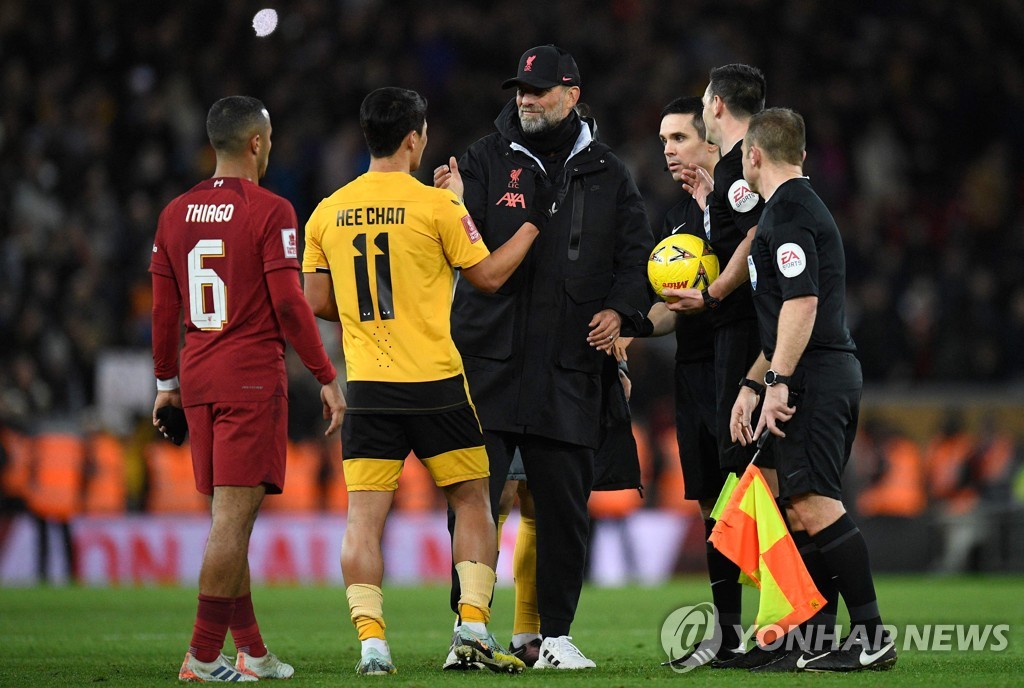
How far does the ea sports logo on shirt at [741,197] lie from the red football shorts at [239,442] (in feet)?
7.31

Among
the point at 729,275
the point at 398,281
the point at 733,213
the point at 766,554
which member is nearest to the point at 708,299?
the point at 729,275

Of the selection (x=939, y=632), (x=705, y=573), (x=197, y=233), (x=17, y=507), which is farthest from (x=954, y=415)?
(x=197, y=233)

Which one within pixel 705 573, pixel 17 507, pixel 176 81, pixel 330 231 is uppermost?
pixel 176 81

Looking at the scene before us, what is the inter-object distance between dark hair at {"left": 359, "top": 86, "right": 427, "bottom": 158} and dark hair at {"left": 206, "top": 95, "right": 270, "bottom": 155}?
0.45 m

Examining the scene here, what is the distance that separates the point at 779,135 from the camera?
21.3 feet

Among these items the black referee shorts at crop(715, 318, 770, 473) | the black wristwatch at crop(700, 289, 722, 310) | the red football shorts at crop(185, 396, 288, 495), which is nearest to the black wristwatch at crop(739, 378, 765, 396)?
the black referee shorts at crop(715, 318, 770, 473)

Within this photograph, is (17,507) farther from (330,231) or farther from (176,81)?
(330,231)

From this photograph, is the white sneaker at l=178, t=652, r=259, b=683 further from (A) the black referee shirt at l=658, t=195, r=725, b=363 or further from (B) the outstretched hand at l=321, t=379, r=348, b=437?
(A) the black referee shirt at l=658, t=195, r=725, b=363

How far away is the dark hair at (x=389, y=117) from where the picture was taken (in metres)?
6.21

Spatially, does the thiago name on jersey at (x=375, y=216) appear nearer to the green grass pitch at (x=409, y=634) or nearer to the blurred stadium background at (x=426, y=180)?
the green grass pitch at (x=409, y=634)

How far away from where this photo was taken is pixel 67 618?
10.2 meters

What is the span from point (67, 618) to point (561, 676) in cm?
526

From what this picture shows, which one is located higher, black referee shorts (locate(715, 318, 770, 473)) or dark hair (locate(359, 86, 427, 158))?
dark hair (locate(359, 86, 427, 158))

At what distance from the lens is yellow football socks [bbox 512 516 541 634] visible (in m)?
6.94
